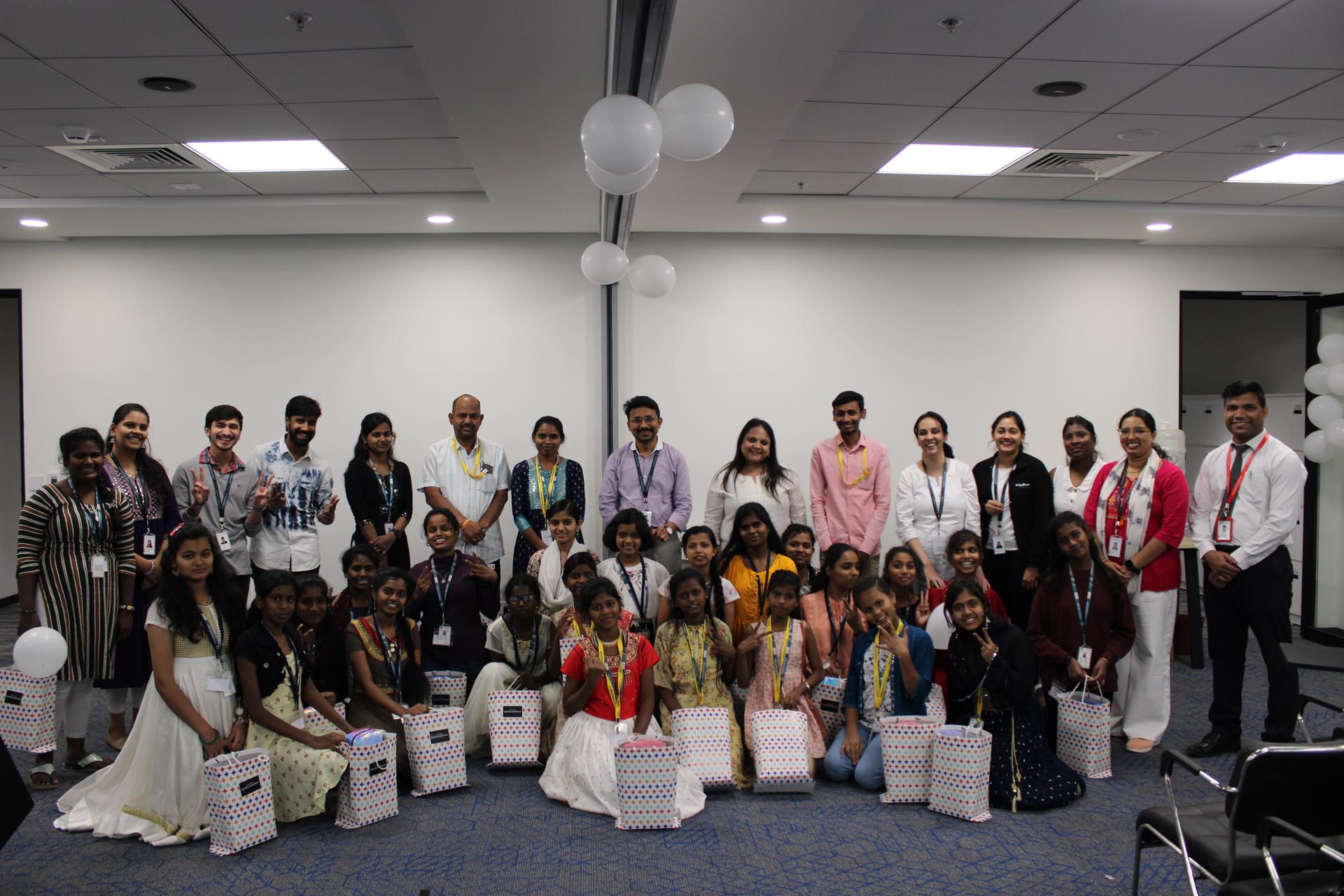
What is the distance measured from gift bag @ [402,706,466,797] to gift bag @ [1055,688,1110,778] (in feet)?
8.58

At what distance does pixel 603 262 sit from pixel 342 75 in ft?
5.71

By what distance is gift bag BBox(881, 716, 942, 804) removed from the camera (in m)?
3.76

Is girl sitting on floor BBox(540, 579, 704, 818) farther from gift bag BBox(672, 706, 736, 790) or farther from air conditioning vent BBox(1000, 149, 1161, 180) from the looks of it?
air conditioning vent BBox(1000, 149, 1161, 180)

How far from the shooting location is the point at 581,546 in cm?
569

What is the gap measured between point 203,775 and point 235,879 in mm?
497

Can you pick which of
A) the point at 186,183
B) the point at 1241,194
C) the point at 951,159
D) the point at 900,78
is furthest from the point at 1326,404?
the point at 186,183

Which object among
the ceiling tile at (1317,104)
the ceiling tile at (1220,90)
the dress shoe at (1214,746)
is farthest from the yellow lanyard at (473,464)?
the ceiling tile at (1317,104)

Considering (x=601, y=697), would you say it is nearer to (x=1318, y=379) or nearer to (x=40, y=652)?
(x=40, y=652)

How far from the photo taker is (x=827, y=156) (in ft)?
17.2

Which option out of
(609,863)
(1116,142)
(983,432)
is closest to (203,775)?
(609,863)

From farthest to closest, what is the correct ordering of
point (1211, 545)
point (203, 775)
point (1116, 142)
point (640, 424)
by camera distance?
point (640, 424)
point (1116, 142)
point (1211, 545)
point (203, 775)

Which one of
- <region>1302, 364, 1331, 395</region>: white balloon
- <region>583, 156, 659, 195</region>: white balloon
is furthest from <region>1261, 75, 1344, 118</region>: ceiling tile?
<region>583, 156, 659, 195</region>: white balloon

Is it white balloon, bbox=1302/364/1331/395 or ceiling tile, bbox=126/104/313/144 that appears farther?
white balloon, bbox=1302/364/1331/395

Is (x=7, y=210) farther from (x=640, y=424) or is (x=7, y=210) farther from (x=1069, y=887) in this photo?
(x=1069, y=887)
